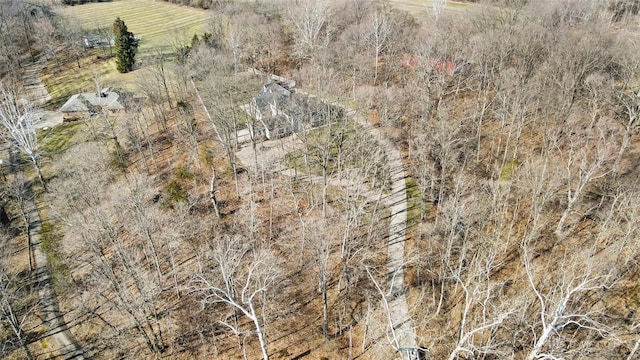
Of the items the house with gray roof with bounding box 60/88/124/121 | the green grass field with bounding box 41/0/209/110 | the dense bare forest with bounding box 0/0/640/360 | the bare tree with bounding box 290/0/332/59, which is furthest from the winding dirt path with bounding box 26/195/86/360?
the bare tree with bounding box 290/0/332/59

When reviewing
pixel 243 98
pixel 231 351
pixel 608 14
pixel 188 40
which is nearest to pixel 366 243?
pixel 231 351

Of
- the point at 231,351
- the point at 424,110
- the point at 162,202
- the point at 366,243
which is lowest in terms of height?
the point at 231,351

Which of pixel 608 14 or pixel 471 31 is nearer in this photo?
pixel 608 14

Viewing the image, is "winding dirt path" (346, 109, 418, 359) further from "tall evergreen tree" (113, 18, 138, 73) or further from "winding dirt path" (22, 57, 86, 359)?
"tall evergreen tree" (113, 18, 138, 73)

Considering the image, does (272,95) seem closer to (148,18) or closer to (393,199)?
(393,199)

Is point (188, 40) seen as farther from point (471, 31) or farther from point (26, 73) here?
point (471, 31)

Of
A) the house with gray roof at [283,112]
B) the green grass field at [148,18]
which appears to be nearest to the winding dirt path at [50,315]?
the house with gray roof at [283,112]
